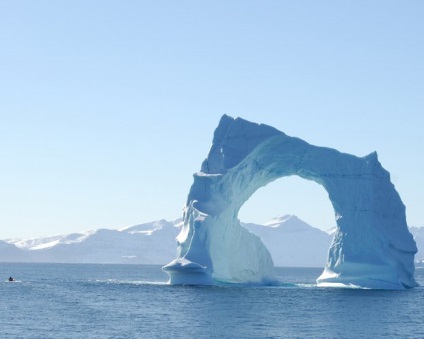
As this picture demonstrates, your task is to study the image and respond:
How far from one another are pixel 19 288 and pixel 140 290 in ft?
35.7

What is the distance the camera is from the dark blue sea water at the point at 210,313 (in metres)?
37.2

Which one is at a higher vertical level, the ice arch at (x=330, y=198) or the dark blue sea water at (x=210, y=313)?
the ice arch at (x=330, y=198)

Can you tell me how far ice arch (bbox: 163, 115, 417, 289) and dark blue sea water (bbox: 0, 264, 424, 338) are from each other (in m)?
1.43

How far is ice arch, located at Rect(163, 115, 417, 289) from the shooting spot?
187 feet

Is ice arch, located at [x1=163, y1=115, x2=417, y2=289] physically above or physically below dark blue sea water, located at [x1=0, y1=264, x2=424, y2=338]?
above

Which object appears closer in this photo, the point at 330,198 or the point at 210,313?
the point at 210,313

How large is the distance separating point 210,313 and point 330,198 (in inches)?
772

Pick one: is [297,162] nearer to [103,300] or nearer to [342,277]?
[342,277]

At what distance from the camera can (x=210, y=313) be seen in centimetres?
4378

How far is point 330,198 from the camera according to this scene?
199 ft

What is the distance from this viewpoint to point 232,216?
200 feet

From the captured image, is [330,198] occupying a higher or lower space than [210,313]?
higher

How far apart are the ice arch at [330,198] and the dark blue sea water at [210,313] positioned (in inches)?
56.3

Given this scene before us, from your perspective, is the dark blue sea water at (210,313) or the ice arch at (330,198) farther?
the ice arch at (330,198)
